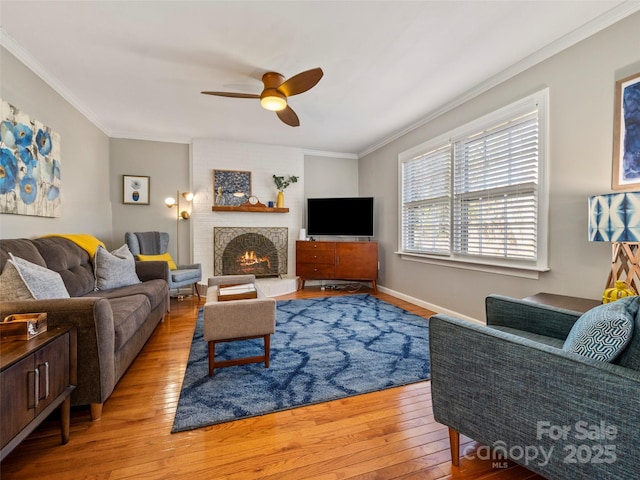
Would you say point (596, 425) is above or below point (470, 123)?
below

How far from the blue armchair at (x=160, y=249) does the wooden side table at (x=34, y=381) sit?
2262 millimetres

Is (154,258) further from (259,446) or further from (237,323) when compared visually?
(259,446)

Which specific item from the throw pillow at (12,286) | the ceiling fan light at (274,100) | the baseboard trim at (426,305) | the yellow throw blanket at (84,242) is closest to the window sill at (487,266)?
the baseboard trim at (426,305)

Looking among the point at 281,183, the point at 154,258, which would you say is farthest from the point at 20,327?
the point at 281,183

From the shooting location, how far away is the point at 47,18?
6.59ft

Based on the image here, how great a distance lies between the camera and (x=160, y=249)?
422 centimetres

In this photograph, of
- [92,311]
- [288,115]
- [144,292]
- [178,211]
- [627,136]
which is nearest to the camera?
[92,311]

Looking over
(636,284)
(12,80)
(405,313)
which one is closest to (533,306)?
(636,284)

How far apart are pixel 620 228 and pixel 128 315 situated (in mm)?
2997

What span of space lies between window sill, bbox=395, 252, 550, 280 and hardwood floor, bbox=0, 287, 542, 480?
147 centimetres

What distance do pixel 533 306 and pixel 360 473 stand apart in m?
1.29

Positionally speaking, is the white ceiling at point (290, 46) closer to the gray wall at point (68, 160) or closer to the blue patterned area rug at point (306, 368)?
the gray wall at point (68, 160)

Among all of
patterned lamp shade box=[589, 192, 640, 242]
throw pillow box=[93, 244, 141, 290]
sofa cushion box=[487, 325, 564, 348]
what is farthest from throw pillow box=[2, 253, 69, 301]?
patterned lamp shade box=[589, 192, 640, 242]

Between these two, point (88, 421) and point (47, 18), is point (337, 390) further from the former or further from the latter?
point (47, 18)
